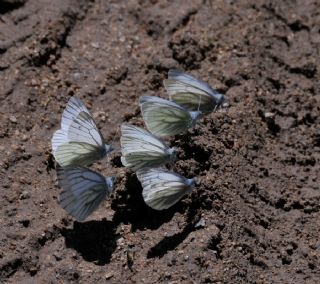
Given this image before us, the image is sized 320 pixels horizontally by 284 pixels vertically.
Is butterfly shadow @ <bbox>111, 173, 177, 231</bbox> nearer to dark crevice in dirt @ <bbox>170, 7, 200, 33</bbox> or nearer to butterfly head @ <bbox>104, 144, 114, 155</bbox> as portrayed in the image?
butterfly head @ <bbox>104, 144, 114, 155</bbox>

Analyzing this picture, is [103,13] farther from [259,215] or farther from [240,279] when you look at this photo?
[240,279]

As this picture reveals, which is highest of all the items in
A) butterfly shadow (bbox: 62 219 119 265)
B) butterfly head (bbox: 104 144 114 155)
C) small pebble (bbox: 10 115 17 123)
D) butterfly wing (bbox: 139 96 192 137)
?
butterfly wing (bbox: 139 96 192 137)

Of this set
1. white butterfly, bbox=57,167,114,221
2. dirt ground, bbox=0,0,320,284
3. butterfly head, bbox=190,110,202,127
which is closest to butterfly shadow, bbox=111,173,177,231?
dirt ground, bbox=0,0,320,284

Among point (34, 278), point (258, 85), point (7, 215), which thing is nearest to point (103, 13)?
point (258, 85)

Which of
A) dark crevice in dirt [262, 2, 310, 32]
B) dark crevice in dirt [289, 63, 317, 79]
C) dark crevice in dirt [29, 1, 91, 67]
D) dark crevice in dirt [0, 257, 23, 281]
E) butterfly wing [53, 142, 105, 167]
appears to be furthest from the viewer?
dark crevice in dirt [262, 2, 310, 32]

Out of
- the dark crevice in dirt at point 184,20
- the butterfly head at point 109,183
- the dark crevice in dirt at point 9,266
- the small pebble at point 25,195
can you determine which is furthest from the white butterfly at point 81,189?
the dark crevice in dirt at point 184,20

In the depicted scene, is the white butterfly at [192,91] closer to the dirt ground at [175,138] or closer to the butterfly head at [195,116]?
the dirt ground at [175,138]

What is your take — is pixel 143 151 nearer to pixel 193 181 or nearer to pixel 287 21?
pixel 193 181
